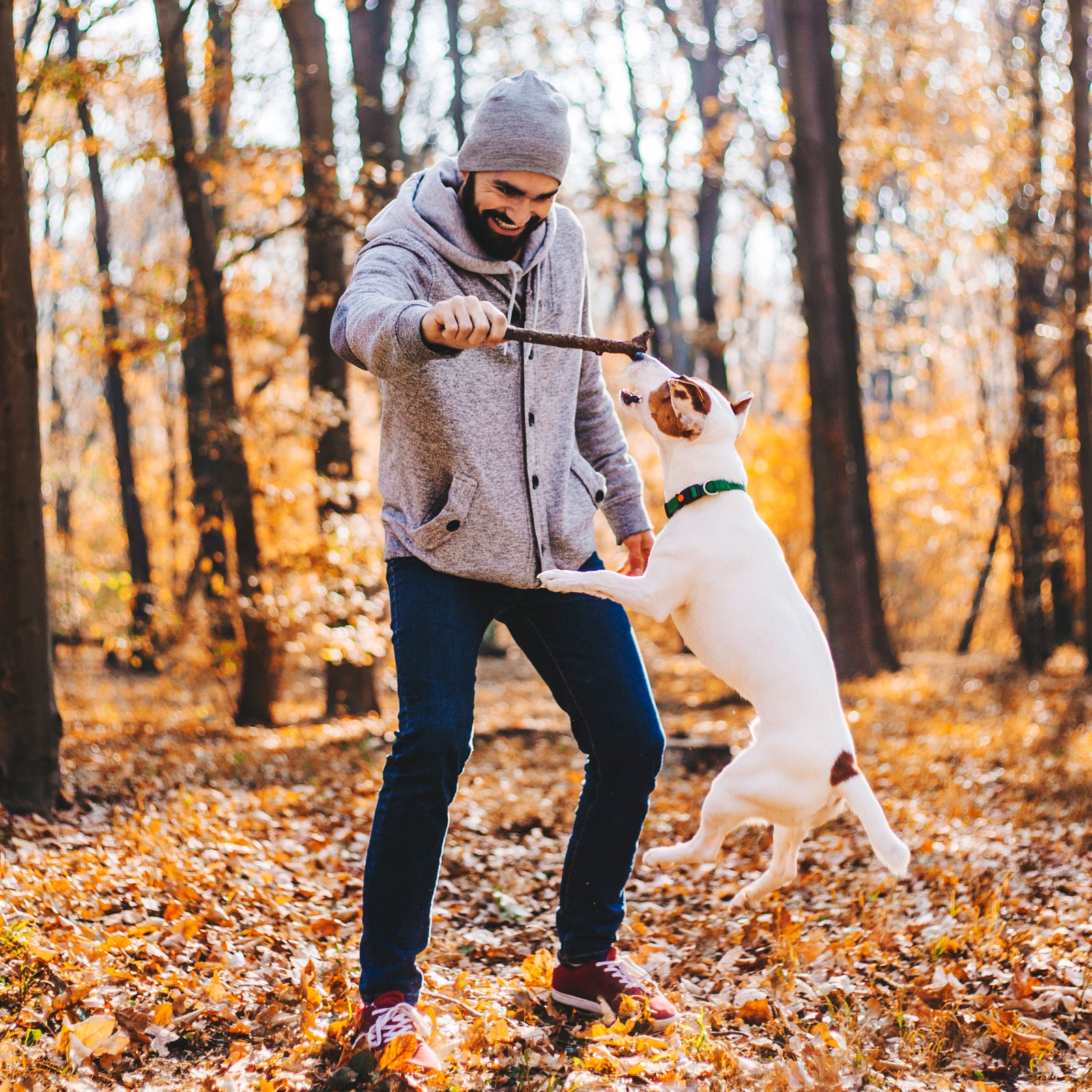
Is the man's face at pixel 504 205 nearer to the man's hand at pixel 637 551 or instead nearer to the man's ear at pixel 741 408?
the man's ear at pixel 741 408

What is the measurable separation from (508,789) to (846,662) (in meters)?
6.25

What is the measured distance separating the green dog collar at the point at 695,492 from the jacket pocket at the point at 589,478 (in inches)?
10.3

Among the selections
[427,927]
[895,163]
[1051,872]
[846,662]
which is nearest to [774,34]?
[895,163]

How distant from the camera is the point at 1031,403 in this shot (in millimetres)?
13570

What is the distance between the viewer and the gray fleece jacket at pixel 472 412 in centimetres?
286

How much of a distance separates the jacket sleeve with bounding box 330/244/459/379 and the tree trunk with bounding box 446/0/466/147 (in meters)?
14.1

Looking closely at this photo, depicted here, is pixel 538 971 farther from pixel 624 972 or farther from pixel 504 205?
pixel 504 205

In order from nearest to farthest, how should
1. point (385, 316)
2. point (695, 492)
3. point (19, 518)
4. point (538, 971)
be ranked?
point (385, 316) → point (695, 492) → point (538, 971) → point (19, 518)

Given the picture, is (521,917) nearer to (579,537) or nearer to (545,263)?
(579,537)

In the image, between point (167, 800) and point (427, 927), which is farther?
point (167, 800)

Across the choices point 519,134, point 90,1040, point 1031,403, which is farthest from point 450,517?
point 1031,403

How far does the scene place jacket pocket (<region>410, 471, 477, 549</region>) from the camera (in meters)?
2.85

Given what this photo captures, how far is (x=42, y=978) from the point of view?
3.19m

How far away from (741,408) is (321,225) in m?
6.96
